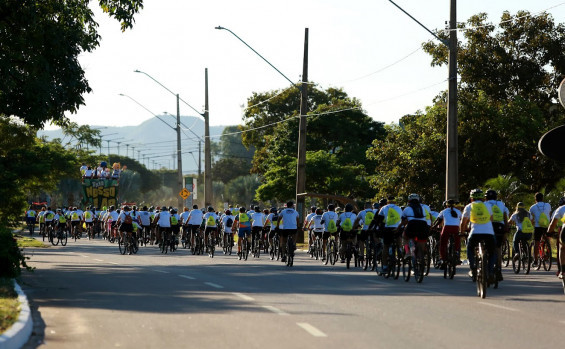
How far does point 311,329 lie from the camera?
12.5m

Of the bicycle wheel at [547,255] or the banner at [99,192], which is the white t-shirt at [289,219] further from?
the banner at [99,192]

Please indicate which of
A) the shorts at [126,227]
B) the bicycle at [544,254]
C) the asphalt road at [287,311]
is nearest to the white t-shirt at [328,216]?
the asphalt road at [287,311]

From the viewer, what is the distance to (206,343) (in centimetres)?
1124

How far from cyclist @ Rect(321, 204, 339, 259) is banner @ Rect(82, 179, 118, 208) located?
194 ft

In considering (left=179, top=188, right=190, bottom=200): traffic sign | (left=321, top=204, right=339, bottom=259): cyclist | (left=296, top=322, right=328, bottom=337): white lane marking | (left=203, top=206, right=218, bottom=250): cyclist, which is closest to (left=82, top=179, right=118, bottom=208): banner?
(left=179, top=188, right=190, bottom=200): traffic sign

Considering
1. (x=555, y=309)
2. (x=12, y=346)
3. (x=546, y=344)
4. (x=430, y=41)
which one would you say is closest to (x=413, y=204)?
(x=555, y=309)

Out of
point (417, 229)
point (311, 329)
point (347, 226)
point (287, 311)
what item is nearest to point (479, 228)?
point (417, 229)

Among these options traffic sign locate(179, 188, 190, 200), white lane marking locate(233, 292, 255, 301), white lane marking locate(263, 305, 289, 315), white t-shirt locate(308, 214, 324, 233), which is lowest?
white lane marking locate(263, 305, 289, 315)

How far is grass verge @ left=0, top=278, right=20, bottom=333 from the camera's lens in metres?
12.4

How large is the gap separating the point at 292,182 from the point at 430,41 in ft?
75.7

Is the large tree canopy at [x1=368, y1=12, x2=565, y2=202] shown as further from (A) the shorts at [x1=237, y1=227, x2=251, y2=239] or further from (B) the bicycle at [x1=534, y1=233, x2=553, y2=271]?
(B) the bicycle at [x1=534, y1=233, x2=553, y2=271]

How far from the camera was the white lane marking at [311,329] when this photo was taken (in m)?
12.0

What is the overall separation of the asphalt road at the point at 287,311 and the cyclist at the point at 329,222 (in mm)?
5000

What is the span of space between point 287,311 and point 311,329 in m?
2.35
